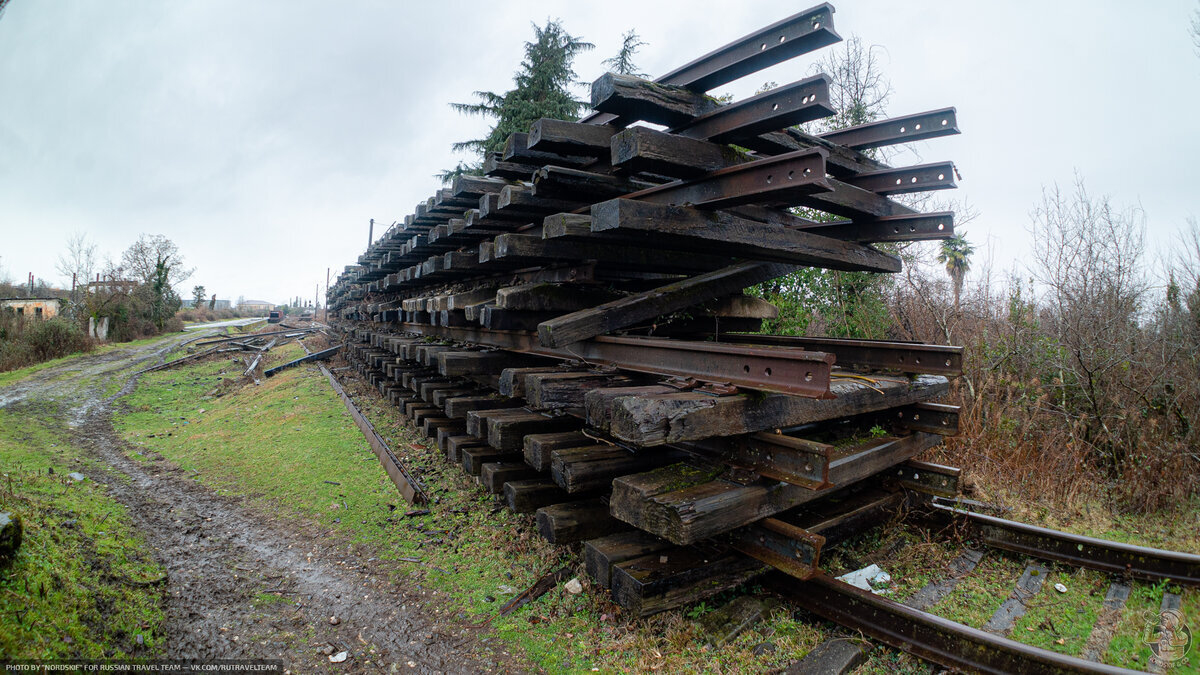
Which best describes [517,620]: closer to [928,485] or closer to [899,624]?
[899,624]

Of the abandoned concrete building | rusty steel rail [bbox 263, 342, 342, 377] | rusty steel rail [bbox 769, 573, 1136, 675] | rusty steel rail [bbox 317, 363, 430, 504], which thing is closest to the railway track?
rusty steel rail [bbox 769, 573, 1136, 675]

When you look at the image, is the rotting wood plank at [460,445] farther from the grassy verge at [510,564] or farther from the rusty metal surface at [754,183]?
the rusty metal surface at [754,183]

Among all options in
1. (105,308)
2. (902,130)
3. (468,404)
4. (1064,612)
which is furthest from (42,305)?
(1064,612)

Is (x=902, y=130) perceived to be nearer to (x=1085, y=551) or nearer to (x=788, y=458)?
(x=788, y=458)

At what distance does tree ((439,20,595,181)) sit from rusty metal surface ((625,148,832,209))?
18.8 metres

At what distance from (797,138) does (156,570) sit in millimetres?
5595

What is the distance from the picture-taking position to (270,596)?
3580mm

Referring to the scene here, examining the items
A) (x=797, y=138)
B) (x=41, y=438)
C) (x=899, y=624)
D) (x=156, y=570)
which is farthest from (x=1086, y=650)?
(x=41, y=438)

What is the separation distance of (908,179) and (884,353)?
1.50m

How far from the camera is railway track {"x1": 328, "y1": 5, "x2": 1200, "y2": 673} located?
2.72 meters

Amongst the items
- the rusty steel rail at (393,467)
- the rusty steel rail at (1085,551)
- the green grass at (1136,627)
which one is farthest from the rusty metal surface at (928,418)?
the rusty steel rail at (393,467)

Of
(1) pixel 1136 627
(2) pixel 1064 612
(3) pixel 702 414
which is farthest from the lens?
(2) pixel 1064 612

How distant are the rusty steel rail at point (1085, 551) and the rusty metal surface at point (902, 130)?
311cm

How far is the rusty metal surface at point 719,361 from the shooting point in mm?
2412
